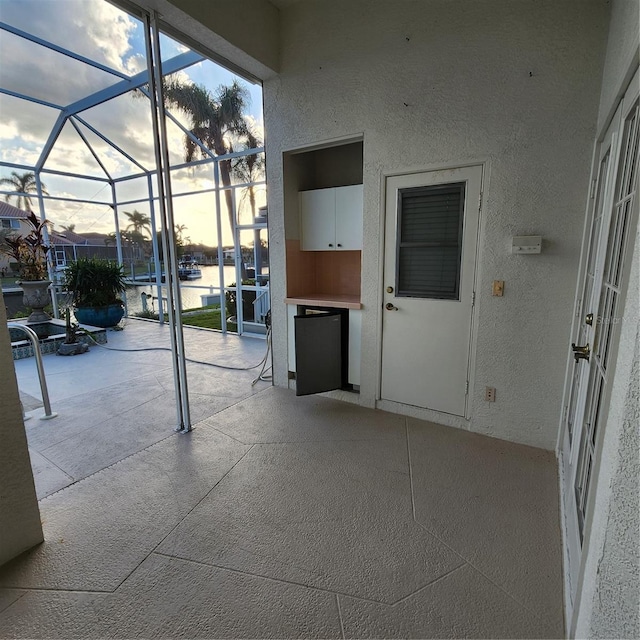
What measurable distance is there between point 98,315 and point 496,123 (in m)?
7.31

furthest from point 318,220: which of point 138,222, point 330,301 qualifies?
point 138,222

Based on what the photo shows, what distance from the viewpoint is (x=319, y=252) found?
4.08 metres

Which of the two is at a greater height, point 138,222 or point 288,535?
point 138,222

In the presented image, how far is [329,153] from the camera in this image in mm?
3842

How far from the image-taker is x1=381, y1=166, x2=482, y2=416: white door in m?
2.74

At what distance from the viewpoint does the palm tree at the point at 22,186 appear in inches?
266

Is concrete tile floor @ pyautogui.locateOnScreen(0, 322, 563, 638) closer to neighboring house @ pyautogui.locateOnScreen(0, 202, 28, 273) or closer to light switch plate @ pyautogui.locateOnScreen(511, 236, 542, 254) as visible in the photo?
light switch plate @ pyautogui.locateOnScreen(511, 236, 542, 254)

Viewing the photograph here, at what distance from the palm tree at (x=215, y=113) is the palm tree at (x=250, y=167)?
140 mm

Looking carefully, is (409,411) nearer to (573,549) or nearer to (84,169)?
(573,549)

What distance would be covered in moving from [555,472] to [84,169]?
953 cm

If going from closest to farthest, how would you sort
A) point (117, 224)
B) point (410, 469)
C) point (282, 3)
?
point (410, 469), point (282, 3), point (117, 224)

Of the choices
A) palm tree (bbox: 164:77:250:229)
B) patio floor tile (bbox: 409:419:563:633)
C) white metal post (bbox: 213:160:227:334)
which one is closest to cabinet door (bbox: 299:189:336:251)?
patio floor tile (bbox: 409:419:563:633)

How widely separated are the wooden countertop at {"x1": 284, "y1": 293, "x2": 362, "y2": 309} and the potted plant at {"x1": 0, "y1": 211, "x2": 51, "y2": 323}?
16.9 ft

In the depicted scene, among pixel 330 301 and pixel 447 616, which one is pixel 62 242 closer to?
pixel 330 301
